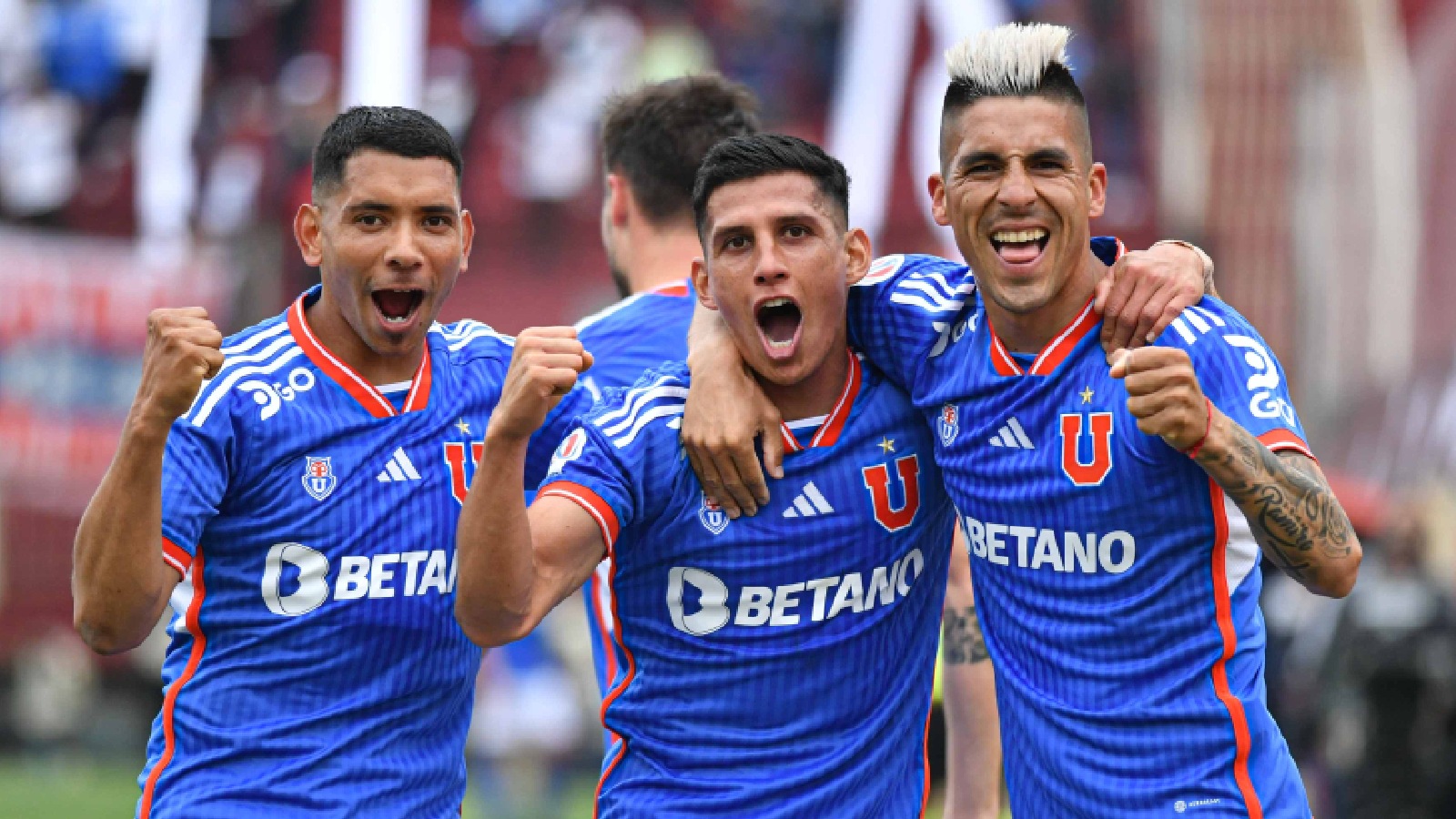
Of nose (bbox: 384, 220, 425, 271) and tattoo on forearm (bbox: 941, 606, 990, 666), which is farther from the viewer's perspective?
tattoo on forearm (bbox: 941, 606, 990, 666)

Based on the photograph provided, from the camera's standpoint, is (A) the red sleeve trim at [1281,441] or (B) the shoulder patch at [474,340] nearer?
(A) the red sleeve trim at [1281,441]

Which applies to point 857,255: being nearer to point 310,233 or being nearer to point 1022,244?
point 1022,244

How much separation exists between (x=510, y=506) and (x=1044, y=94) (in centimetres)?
145

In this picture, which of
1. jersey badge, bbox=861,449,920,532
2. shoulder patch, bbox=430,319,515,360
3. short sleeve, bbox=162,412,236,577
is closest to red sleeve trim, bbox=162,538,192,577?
short sleeve, bbox=162,412,236,577

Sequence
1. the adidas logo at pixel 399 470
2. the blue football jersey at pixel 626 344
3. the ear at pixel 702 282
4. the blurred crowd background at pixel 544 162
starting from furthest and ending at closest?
the blurred crowd background at pixel 544 162 < the blue football jersey at pixel 626 344 < the ear at pixel 702 282 < the adidas logo at pixel 399 470

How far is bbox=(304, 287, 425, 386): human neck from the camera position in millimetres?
4105

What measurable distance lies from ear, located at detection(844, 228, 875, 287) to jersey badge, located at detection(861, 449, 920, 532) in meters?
0.44

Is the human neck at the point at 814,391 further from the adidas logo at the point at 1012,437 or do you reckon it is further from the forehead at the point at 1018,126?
the forehead at the point at 1018,126

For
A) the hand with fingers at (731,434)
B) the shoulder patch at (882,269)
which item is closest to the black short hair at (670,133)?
the shoulder patch at (882,269)

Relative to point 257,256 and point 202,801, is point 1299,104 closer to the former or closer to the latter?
point 257,256

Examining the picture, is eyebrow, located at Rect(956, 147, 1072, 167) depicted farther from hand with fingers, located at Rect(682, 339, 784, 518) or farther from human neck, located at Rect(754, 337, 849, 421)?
hand with fingers, located at Rect(682, 339, 784, 518)

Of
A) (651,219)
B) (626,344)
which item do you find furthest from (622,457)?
(651,219)

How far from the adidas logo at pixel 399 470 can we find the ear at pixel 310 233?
500mm

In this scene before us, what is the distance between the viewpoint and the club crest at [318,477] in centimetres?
395
